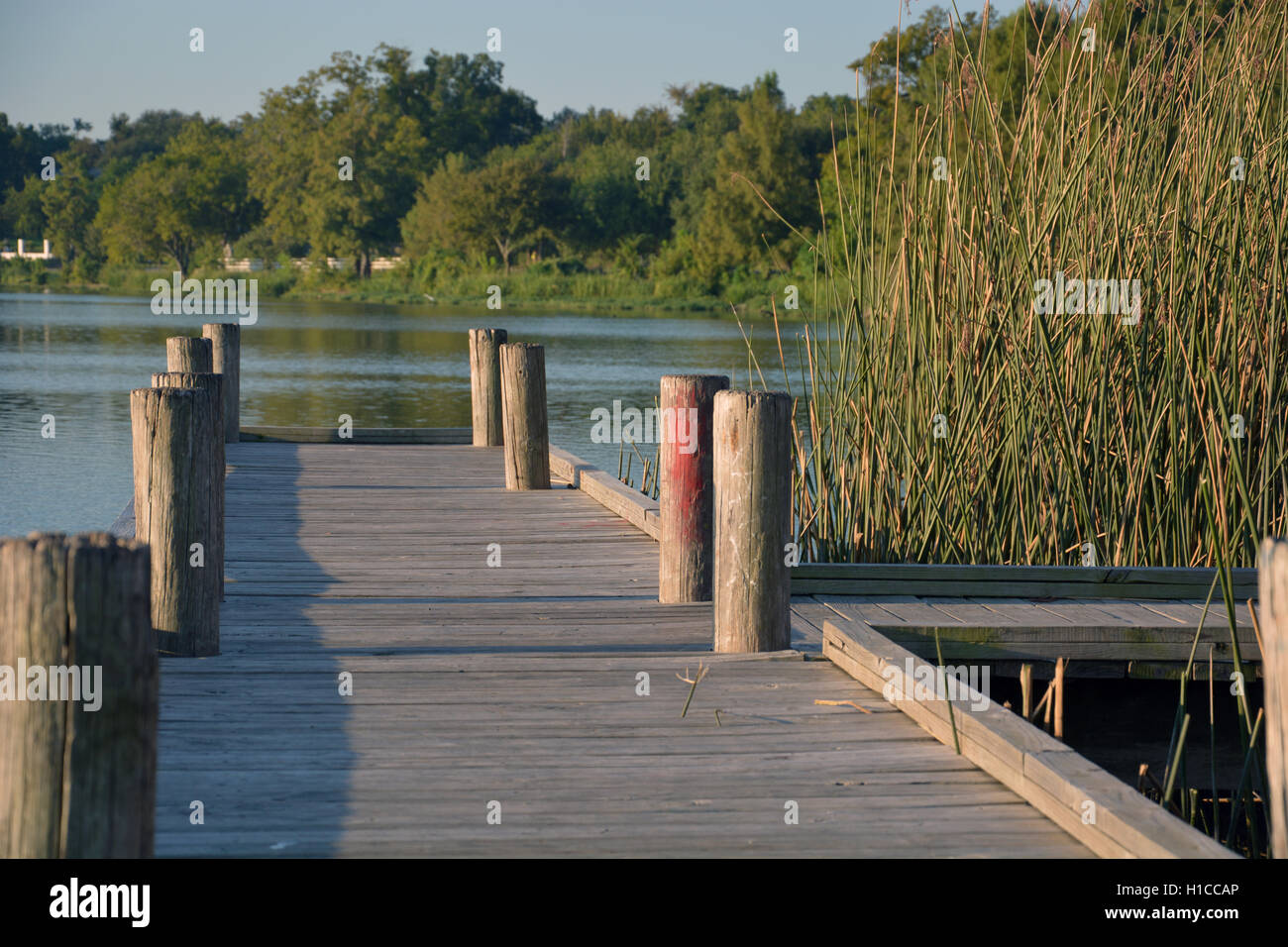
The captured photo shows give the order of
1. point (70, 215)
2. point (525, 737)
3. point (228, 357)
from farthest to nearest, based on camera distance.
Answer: point (70, 215), point (228, 357), point (525, 737)

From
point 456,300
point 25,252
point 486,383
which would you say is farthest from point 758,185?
point 25,252

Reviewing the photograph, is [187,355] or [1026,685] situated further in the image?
[187,355]

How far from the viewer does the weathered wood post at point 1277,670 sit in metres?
1.83

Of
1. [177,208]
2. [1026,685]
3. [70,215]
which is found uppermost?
[70,215]

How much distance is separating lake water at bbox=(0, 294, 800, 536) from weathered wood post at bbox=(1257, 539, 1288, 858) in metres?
7.20

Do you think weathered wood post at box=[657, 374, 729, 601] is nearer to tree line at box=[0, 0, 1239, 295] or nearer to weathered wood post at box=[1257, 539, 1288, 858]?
weathered wood post at box=[1257, 539, 1288, 858]

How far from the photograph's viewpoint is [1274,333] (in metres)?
4.39

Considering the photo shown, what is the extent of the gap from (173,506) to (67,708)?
6.00 ft

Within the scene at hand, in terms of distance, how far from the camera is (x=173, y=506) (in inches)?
142

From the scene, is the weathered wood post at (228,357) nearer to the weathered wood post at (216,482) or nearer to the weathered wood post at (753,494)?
the weathered wood post at (216,482)

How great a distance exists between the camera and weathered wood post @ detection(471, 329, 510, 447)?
833 centimetres

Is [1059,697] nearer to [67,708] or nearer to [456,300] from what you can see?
[67,708]

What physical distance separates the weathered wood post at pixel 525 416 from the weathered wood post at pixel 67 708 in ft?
16.1

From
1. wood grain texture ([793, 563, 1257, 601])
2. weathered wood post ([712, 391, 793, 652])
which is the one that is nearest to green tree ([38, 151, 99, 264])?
A: wood grain texture ([793, 563, 1257, 601])
